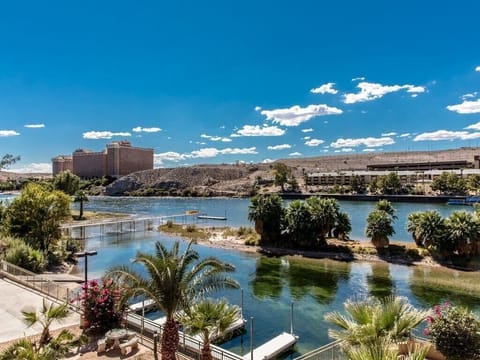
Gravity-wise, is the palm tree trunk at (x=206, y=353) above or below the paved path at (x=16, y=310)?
above

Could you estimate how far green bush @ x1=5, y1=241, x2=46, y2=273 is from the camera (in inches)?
940

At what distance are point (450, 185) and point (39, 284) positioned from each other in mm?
110969

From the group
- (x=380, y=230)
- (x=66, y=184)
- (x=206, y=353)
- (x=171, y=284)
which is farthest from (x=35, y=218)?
(x=66, y=184)

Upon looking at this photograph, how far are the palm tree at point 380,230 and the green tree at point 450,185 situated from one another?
3294 inches

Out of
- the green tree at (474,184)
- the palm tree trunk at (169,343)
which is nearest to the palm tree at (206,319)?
the palm tree trunk at (169,343)

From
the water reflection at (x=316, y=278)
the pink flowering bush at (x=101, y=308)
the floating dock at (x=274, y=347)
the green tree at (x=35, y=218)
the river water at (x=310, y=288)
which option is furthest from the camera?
the green tree at (x=35, y=218)

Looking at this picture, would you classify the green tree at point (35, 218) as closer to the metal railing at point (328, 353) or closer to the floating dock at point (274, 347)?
the floating dock at point (274, 347)

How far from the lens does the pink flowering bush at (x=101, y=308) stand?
1364 cm

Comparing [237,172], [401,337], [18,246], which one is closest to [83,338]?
[401,337]

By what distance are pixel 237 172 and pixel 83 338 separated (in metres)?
185

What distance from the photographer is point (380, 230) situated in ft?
110

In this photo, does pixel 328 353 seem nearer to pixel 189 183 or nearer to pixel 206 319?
pixel 206 319

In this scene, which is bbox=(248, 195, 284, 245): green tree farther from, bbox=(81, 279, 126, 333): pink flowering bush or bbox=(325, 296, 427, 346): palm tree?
bbox=(325, 296, 427, 346): palm tree

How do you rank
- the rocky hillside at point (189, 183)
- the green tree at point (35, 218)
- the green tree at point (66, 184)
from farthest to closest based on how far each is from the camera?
the rocky hillside at point (189, 183)
the green tree at point (66, 184)
the green tree at point (35, 218)
